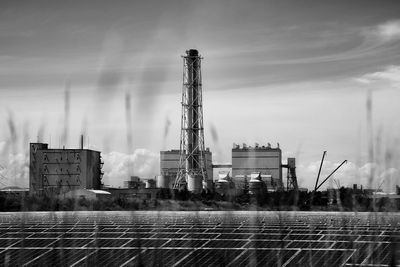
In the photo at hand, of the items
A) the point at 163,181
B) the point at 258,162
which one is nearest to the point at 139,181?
the point at 163,181

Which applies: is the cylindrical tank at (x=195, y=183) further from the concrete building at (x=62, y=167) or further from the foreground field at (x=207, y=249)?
the foreground field at (x=207, y=249)

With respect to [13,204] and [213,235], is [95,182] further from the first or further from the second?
[213,235]

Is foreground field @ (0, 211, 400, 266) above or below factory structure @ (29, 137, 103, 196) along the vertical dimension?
below

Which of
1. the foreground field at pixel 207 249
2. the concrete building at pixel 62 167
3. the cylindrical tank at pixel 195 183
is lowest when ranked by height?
the foreground field at pixel 207 249

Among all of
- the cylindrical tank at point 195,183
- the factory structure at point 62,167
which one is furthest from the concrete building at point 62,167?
the cylindrical tank at point 195,183

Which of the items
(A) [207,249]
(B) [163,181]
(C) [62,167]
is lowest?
(A) [207,249]

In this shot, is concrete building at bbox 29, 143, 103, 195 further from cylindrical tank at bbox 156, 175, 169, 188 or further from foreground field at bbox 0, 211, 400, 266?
foreground field at bbox 0, 211, 400, 266

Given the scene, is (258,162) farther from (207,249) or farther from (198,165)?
(207,249)

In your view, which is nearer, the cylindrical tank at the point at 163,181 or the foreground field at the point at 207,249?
the foreground field at the point at 207,249

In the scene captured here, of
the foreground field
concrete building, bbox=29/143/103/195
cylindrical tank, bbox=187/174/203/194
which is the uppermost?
concrete building, bbox=29/143/103/195

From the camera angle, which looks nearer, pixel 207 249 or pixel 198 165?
pixel 207 249

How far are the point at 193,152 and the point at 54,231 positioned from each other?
72.9m

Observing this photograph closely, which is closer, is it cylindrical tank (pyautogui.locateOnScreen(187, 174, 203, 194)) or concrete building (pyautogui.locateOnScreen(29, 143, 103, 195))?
cylindrical tank (pyautogui.locateOnScreen(187, 174, 203, 194))

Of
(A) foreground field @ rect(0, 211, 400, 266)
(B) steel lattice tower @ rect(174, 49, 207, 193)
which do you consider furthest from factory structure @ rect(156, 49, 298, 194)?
(A) foreground field @ rect(0, 211, 400, 266)
